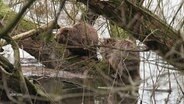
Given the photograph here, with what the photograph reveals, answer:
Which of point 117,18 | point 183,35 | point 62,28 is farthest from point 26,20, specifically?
point 183,35

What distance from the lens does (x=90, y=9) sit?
15.8 feet

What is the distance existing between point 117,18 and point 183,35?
2.61 ft

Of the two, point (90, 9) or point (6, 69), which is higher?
point (90, 9)

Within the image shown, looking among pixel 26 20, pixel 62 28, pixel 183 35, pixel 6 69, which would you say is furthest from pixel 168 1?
pixel 26 20

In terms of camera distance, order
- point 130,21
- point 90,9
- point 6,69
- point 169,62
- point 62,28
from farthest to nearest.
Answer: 1. point 62,28
2. point 6,69
3. point 90,9
4. point 130,21
5. point 169,62

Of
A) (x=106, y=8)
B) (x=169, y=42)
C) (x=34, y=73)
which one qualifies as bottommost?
(x=34, y=73)

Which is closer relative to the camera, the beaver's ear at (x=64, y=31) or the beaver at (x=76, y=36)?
the beaver at (x=76, y=36)

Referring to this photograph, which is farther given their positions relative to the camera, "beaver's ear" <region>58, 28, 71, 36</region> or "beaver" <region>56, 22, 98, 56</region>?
"beaver's ear" <region>58, 28, 71, 36</region>

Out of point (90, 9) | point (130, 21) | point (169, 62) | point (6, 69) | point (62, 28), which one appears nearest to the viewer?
point (169, 62)

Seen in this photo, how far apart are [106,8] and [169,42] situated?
26.3 inches

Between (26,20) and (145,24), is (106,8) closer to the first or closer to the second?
(145,24)

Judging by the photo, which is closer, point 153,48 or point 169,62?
point 169,62

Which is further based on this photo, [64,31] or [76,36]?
[64,31]

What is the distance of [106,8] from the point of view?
15.2ft
